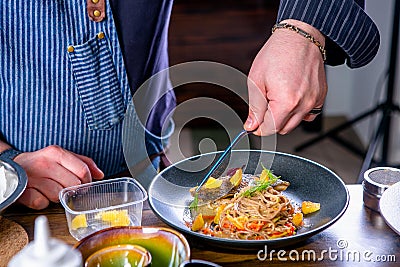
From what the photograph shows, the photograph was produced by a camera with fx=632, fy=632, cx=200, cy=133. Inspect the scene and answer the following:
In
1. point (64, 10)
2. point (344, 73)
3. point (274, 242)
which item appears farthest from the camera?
point (344, 73)

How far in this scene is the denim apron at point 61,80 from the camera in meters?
1.30

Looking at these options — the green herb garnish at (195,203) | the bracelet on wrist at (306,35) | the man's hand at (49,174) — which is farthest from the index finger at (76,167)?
the bracelet on wrist at (306,35)

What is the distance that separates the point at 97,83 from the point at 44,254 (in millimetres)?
749

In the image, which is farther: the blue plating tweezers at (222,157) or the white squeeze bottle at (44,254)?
the blue plating tweezers at (222,157)

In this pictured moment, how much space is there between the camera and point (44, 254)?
2.15ft

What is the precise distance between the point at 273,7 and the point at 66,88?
2.42 meters

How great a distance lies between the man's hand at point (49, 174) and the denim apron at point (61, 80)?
160 mm

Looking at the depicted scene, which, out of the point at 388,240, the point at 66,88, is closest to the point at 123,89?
the point at 66,88

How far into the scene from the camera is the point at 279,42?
1.19 meters

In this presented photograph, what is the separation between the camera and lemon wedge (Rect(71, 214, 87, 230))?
105cm

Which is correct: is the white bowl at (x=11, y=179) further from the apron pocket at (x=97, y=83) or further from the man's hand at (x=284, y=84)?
the man's hand at (x=284, y=84)

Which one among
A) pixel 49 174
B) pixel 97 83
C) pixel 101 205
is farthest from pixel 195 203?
pixel 97 83

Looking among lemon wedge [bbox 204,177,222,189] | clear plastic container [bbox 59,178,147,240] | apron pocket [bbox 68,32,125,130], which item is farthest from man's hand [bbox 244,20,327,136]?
apron pocket [bbox 68,32,125,130]

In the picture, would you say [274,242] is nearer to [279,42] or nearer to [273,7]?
[279,42]
